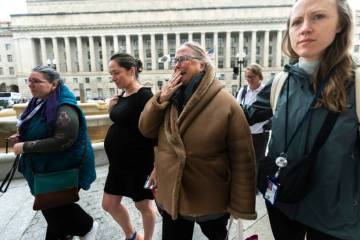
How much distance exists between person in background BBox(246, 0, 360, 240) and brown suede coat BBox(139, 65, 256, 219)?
1.04 ft

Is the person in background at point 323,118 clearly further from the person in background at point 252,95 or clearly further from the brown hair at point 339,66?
the person in background at point 252,95

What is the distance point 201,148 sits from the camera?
1.87m

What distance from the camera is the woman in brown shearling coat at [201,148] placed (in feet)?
6.08

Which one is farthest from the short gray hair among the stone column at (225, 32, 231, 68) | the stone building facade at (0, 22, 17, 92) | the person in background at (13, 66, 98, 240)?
the stone building facade at (0, 22, 17, 92)

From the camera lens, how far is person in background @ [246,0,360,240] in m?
1.40

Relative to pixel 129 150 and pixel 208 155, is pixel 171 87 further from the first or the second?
pixel 129 150

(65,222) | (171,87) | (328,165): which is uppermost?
(171,87)

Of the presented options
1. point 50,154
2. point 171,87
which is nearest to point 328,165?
point 171,87

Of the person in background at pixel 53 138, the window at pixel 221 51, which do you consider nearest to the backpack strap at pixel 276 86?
the person in background at pixel 53 138

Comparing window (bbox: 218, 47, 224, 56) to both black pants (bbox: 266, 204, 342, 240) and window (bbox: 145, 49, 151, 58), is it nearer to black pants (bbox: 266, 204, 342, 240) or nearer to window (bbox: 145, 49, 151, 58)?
window (bbox: 145, 49, 151, 58)

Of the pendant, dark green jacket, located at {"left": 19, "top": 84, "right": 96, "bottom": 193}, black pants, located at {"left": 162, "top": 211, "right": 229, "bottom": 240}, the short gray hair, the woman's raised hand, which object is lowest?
black pants, located at {"left": 162, "top": 211, "right": 229, "bottom": 240}

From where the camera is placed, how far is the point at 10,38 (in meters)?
68.0

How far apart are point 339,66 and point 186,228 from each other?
4.98ft

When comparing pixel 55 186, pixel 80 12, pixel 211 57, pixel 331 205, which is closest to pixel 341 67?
pixel 331 205
